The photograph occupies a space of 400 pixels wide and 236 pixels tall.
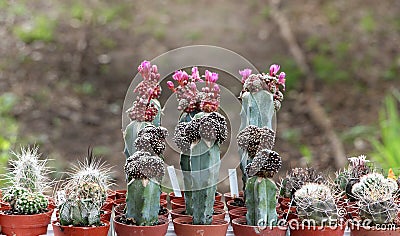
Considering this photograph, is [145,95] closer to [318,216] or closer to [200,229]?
[200,229]

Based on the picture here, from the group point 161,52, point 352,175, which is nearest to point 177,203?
point 352,175

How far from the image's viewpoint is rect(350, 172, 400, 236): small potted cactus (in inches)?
80.1

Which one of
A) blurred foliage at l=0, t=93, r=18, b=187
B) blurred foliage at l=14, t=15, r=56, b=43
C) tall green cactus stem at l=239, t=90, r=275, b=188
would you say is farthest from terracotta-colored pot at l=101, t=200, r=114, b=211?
blurred foliage at l=14, t=15, r=56, b=43

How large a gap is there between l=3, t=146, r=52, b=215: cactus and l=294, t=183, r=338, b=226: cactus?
88 centimetres

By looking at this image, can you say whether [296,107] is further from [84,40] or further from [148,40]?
[84,40]

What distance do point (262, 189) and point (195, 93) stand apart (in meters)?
0.43

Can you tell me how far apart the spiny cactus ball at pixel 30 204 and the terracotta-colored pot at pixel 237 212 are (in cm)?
64

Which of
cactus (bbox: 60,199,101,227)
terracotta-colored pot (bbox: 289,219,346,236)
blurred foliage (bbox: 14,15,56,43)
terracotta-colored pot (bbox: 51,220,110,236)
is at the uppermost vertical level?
blurred foliage (bbox: 14,15,56,43)

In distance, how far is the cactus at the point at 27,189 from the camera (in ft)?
6.92

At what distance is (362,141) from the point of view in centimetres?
590

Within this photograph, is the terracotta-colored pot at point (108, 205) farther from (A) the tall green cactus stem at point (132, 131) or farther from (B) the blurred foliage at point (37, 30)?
(B) the blurred foliage at point (37, 30)

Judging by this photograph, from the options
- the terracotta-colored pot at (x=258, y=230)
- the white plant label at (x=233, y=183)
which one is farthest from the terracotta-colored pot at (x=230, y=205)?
the terracotta-colored pot at (x=258, y=230)

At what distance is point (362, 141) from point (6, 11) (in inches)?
165

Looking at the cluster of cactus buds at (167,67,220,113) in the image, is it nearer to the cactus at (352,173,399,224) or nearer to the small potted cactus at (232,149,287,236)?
the small potted cactus at (232,149,287,236)
